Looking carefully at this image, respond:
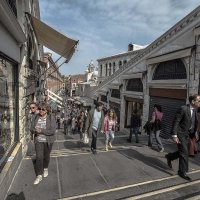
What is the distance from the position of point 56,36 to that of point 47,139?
4959 millimetres

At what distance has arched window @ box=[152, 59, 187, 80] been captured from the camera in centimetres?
1053

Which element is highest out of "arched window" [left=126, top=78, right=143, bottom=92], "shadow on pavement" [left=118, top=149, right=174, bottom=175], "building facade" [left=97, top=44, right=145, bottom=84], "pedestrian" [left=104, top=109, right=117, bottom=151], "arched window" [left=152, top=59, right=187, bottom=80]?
"building facade" [left=97, top=44, right=145, bottom=84]

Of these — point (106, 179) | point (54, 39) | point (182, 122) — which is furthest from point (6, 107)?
point (54, 39)

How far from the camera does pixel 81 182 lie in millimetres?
4859

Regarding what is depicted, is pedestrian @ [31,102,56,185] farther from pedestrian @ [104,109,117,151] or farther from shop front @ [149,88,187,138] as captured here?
shop front @ [149,88,187,138]

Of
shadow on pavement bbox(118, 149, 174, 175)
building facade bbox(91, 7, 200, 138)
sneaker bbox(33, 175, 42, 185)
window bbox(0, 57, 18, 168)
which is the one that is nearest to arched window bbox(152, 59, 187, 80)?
building facade bbox(91, 7, 200, 138)

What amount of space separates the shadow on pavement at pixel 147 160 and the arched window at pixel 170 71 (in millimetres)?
4665

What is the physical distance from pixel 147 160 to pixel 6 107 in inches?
153

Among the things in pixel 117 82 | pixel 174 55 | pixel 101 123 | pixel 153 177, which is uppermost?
pixel 174 55

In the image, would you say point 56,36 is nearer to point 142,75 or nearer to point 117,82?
point 142,75

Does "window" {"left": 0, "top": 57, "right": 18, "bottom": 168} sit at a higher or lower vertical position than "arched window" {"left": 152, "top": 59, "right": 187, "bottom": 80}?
lower

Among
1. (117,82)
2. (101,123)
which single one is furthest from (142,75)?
(101,123)

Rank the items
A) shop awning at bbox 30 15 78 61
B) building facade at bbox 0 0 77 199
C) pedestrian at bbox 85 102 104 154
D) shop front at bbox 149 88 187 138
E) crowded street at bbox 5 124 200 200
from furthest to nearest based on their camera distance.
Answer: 1. shop front at bbox 149 88 187 138
2. shop awning at bbox 30 15 78 61
3. pedestrian at bbox 85 102 104 154
4. building facade at bbox 0 0 77 199
5. crowded street at bbox 5 124 200 200

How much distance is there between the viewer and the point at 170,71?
11.4 m
